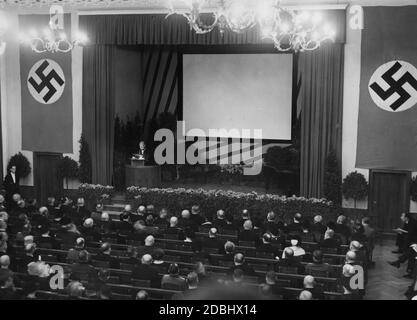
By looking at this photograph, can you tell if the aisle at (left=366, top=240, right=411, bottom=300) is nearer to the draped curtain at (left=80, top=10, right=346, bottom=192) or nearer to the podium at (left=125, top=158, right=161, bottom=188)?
the draped curtain at (left=80, top=10, right=346, bottom=192)

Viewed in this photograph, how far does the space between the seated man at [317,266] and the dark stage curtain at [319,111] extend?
6543 mm

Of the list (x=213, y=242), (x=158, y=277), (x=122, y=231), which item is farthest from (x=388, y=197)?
(x=158, y=277)

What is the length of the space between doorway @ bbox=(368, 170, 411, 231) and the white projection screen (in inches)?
172

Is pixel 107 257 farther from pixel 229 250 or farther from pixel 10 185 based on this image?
pixel 10 185

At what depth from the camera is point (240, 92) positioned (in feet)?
66.8

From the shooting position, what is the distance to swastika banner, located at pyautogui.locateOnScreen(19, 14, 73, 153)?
1927 cm

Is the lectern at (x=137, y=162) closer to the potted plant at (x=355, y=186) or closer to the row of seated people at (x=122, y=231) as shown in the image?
the row of seated people at (x=122, y=231)

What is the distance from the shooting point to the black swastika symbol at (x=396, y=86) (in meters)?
16.0

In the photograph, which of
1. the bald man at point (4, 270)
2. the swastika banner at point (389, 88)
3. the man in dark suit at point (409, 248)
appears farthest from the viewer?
the swastika banner at point (389, 88)

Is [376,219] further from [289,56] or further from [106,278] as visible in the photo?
[106,278]

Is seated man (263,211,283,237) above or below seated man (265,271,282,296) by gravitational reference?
above

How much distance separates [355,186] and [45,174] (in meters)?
10.4

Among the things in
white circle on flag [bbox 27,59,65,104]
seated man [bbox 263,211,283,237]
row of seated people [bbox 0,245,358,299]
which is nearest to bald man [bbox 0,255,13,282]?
row of seated people [bbox 0,245,358,299]
